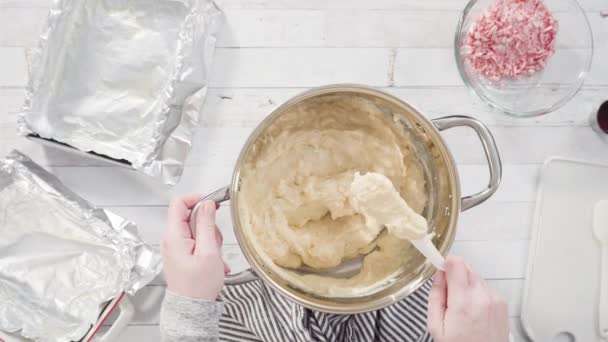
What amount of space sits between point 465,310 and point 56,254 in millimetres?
742

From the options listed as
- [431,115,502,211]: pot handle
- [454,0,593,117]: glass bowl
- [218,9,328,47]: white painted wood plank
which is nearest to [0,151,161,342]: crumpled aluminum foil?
[218,9,328,47]: white painted wood plank

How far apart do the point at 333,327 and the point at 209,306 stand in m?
0.25

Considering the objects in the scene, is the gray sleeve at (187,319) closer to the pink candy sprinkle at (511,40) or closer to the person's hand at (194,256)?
the person's hand at (194,256)

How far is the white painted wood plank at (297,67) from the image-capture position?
0.98 meters

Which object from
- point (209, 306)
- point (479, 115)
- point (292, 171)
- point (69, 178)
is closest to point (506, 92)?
point (479, 115)

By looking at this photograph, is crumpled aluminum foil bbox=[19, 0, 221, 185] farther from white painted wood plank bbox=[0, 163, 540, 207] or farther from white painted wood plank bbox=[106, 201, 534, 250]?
white painted wood plank bbox=[106, 201, 534, 250]

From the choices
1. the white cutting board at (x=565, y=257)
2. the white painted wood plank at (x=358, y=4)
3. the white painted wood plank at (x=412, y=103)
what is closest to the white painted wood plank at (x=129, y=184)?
the white painted wood plank at (x=412, y=103)

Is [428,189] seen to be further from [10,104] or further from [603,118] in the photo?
[10,104]

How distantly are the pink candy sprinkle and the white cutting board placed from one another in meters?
0.21

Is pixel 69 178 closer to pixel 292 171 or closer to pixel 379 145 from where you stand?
pixel 292 171

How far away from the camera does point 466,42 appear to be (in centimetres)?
97

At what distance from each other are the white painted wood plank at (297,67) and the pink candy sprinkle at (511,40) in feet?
0.57

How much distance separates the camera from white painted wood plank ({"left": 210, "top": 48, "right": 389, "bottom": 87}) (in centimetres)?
98

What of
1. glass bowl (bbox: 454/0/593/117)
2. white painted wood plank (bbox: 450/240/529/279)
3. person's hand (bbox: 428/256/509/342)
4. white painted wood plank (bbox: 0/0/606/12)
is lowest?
white painted wood plank (bbox: 450/240/529/279)
